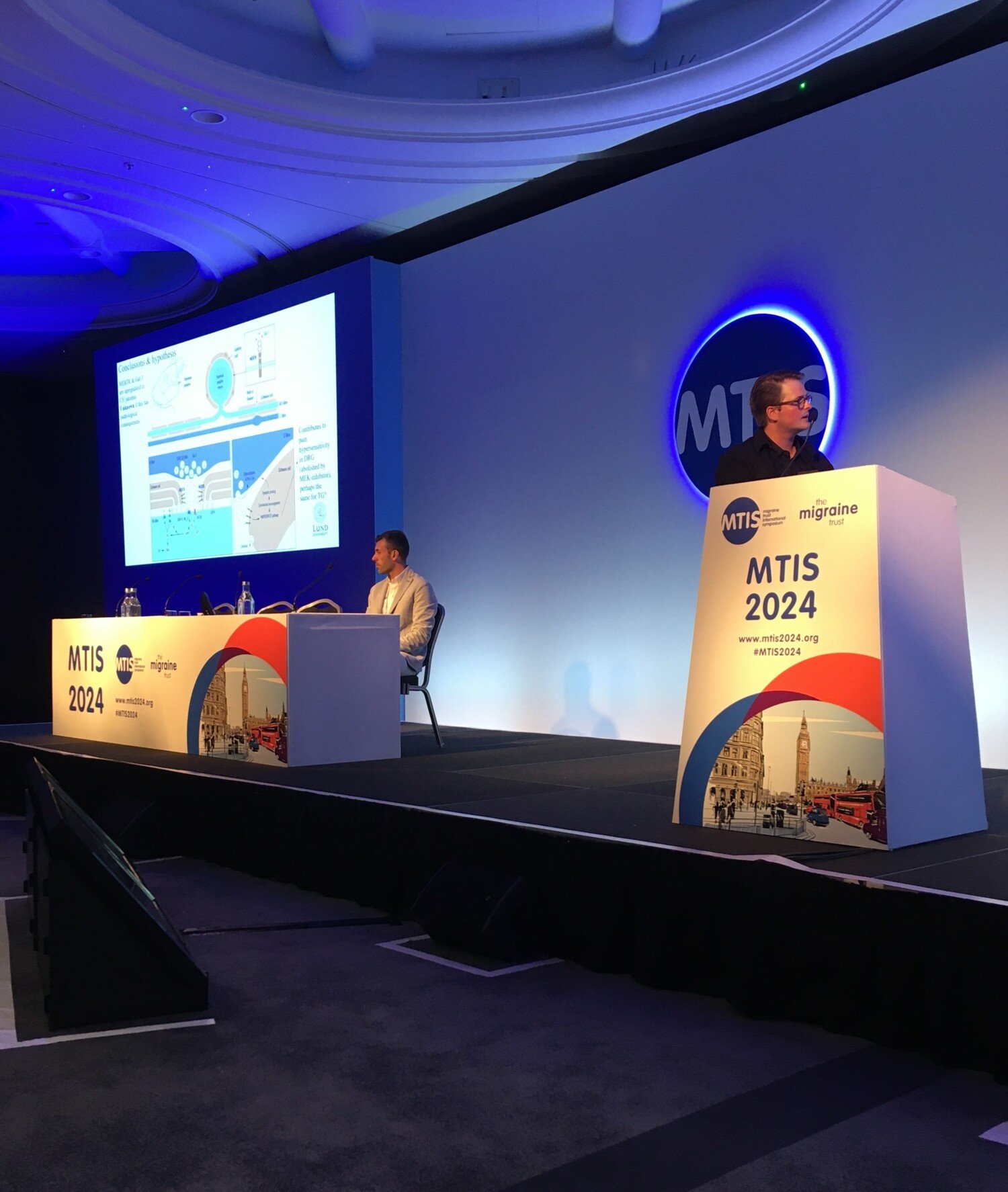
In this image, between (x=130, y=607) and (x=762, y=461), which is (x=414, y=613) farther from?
(x=762, y=461)

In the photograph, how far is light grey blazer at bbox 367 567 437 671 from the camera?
5.24 meters

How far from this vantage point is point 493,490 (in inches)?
268

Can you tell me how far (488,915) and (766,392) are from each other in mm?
1536

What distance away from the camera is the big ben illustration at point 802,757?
8.62ft

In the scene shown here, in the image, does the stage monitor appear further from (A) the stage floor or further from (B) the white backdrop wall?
(B) the white backdrop wall

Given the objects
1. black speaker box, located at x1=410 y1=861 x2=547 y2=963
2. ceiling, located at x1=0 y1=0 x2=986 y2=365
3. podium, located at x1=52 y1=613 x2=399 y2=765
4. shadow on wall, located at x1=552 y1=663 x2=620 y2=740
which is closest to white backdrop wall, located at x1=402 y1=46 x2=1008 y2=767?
shadow on wall, located at x1=552 y1=663 x2=620 y2=740

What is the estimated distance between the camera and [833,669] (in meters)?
2.59

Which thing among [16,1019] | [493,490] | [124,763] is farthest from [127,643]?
[16,1019]

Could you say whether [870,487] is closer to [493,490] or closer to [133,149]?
[493,490]

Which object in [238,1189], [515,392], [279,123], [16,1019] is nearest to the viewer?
[238,1189]

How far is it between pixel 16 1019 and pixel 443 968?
998 millimetres

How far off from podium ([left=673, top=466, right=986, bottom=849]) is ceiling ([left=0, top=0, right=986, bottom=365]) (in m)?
3.19

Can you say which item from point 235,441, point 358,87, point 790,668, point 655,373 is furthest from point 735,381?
point 235,441

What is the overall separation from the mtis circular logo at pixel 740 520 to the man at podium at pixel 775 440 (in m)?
0.09
